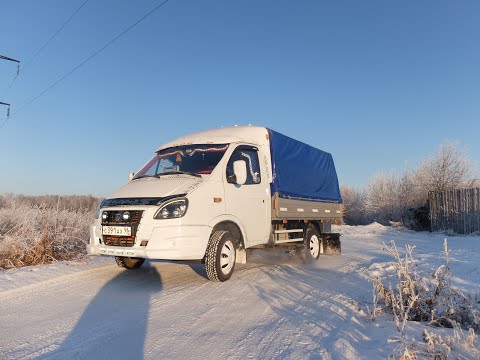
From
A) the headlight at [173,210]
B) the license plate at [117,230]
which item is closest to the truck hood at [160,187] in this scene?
the headlight at [173,210]

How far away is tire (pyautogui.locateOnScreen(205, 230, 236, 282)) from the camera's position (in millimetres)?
5895

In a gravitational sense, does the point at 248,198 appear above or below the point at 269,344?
above

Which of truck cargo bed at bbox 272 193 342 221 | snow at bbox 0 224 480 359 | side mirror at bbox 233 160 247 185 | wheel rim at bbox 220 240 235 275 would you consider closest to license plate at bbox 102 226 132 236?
snow at bbox 0 224 480 359

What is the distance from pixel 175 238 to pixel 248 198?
75.7 inches

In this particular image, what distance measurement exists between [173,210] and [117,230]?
104 cm

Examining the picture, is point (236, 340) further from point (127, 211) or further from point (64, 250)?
point (64, 250)

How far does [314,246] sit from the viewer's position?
968cm

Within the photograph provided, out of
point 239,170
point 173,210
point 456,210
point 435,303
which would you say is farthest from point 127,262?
point 456,210

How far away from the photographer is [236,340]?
11.8 feet

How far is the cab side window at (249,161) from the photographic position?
684 centimetres

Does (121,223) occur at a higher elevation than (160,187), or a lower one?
lower

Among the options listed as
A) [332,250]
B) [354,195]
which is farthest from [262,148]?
[354,195]

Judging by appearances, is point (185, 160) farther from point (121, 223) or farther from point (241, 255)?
point (241, 255)

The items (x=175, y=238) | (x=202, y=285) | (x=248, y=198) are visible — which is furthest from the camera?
(x=248, y=198)
